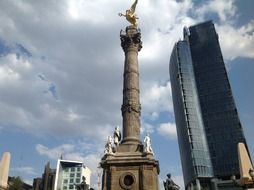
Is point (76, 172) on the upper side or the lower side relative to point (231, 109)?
lower

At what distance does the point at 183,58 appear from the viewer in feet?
327

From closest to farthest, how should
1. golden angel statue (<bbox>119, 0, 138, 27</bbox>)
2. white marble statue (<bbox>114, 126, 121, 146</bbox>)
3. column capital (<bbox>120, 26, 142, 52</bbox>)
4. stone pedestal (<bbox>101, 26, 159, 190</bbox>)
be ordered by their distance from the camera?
stone pedestal (<bbox>101, 26, 159, 190</bbox>) → white marble statue (<bbox>114, 126, 121, 146</bbox>) → column capital (<bbox>120, 26, 142, 52</bbox>) → golden angel statue (<bbox>119, 0, 138, 27</bbox>)

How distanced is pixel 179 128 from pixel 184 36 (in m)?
36.9

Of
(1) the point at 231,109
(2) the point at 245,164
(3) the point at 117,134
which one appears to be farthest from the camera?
(1) the point at 231,109

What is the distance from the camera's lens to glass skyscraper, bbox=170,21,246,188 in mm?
84625

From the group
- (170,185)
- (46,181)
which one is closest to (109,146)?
(170,185)

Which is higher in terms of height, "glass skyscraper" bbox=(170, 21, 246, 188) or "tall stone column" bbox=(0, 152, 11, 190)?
"glass skyscraper" bbox=(170, 21, 246, 188)

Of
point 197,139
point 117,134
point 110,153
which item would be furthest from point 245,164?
point 197,139

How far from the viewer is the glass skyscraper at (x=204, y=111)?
8462 centimetres

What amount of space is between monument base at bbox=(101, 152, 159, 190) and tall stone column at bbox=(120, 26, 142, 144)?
6.33 feet

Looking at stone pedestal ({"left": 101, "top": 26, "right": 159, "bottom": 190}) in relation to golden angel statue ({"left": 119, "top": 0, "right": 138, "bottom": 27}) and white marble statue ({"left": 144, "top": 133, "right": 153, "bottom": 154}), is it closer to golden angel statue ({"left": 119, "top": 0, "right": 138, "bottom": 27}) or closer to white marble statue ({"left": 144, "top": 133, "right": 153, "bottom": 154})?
white marble statue ({"left": 144, "top": 133, "right": 153, "bottom": 154})

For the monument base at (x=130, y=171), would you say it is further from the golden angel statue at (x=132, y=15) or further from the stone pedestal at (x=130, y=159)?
the golden angel statue at (x=132, y=15)

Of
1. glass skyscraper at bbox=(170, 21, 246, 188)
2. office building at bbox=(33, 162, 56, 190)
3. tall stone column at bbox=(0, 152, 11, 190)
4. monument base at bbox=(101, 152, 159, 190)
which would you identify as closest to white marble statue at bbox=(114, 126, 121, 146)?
monument base at bbox=(101, 152, 159, 190)

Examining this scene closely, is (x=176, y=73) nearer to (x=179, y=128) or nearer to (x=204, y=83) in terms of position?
(x=204, y=83)
